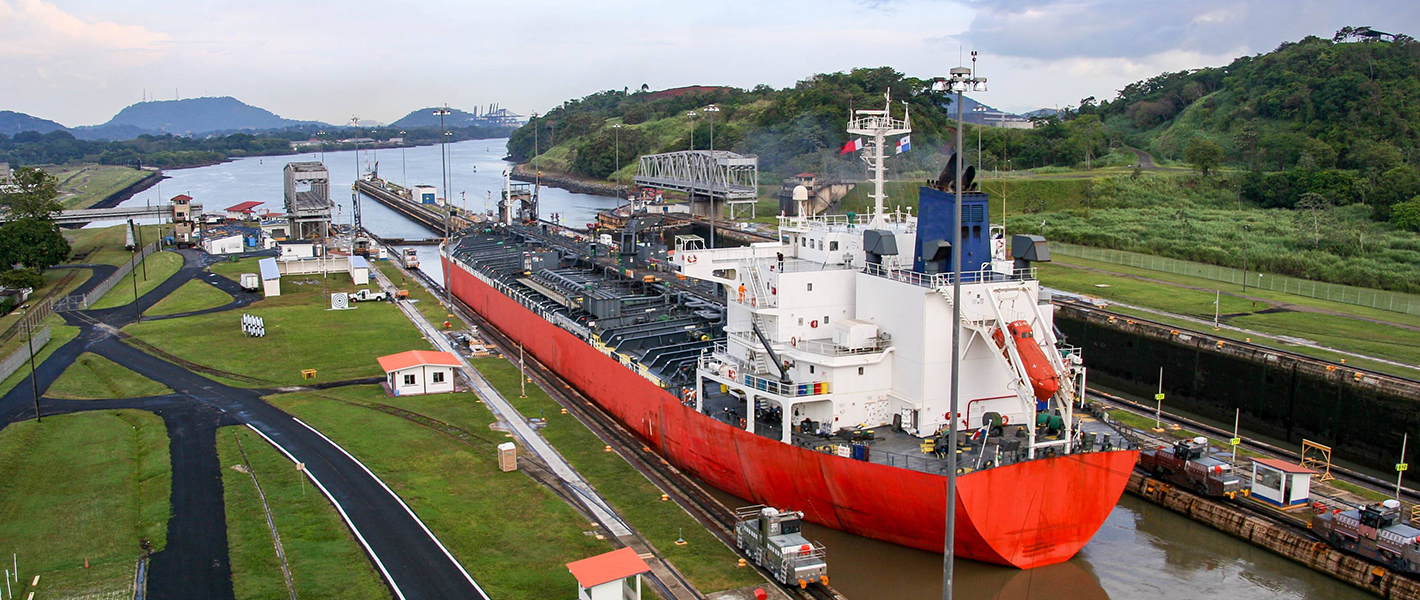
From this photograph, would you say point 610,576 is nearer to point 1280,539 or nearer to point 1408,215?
point 1280,539

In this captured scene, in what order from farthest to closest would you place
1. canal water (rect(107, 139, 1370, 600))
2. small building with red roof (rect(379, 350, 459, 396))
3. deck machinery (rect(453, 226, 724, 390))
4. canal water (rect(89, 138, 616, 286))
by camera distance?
canal water (rect(89, 138, 616, 286))
small building with red roof (rect(379, 350, 459, 396))
deck machinery (rect(453, 226, 724, 390))
canal water (rect(107, 139, 1370, 600))

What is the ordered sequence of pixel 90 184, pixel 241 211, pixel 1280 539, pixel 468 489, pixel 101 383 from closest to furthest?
pixel 1280 539
pixel 468 489
pixel 101 383
pixel 241 211
pixel 90 184

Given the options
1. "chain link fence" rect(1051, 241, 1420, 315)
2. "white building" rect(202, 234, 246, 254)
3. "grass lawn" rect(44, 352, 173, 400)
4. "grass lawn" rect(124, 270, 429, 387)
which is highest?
"chain link fence" rect(1051, 241, 1420, 315)

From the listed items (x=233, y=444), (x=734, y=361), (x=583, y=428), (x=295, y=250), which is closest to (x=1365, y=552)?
(x=734, y=361)

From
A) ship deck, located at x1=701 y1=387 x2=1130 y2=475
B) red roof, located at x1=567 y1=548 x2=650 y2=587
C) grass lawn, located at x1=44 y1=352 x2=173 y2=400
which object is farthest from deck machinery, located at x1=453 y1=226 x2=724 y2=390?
grass lawn, located at x1=44 y1=352 x2=173 y2=400

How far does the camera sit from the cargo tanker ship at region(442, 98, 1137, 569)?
20906 mm

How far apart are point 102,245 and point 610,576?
82.5m

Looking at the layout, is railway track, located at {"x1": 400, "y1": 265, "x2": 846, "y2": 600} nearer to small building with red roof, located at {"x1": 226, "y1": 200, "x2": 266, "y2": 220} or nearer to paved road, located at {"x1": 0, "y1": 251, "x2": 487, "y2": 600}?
paved road, located at {"x1": 0, "y1": 251, "x2": 487, "y2": 600}

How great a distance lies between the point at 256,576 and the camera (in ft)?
66.2

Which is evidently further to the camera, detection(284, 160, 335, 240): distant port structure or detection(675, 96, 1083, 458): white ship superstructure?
detection(284, 160, 335, 240): distant port structure

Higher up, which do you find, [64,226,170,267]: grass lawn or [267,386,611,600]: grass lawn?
[64,226,170,267]: grass lawn

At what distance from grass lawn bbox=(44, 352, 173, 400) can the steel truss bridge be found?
55680mm

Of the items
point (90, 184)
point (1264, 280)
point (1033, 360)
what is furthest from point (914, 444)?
point (90, 184)

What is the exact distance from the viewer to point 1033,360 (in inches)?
819
